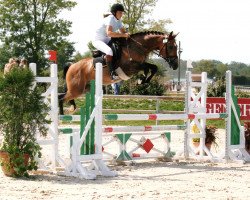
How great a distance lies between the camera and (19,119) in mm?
6086

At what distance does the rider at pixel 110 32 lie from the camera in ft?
26.8

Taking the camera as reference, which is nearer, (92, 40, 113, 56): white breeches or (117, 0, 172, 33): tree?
(92, 40, 113, 56): white breeches

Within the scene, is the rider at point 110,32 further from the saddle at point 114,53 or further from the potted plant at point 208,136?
the potted plant at point 208,136

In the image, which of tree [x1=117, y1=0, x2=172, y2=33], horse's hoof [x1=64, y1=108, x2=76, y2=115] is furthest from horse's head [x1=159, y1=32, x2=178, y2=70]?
tree [x1=117, y1=0, x2=172, y2=33]

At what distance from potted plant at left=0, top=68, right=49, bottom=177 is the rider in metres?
2.30

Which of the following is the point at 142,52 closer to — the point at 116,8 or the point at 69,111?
Answer: the point at 116,8

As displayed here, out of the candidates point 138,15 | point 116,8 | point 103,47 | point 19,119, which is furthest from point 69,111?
point 138,15

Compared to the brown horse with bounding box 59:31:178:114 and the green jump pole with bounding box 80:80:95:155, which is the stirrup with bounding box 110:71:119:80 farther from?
the green jump pole with bounding box 80:80:95:155

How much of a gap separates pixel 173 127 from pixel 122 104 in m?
12.7

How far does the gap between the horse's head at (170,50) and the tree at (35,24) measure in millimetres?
31587

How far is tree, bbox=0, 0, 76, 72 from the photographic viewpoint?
3941cm

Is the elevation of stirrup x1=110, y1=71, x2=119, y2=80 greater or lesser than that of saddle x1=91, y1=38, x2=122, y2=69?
lesser

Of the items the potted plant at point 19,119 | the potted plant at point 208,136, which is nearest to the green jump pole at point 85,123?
the potted plant at point 19,119

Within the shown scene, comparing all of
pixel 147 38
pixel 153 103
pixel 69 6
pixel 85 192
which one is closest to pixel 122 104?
pixel 153 103
